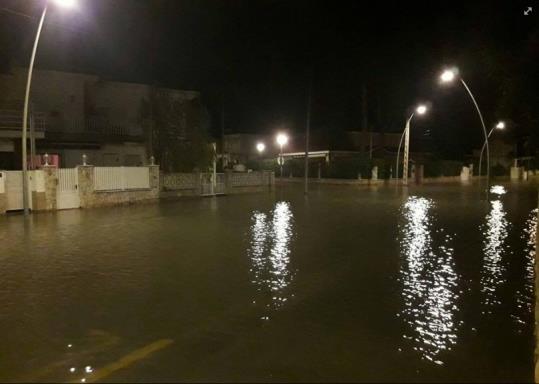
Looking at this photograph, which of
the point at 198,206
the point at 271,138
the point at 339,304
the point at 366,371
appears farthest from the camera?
the point at 271,138

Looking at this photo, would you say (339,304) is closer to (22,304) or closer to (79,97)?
(22,304)

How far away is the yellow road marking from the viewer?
187 inches

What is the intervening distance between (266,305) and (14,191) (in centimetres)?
1576

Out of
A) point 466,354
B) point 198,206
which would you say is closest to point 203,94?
point 198,206

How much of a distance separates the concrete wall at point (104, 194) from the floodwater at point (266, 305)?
24.1 feet

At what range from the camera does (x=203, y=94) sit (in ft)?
177

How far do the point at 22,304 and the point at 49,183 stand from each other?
14.3m

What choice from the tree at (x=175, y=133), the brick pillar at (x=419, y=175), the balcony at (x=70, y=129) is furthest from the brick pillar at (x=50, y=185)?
the brick pillar at (x=419, y=175)

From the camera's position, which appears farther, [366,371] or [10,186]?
[10,186]

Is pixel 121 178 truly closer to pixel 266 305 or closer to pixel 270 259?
pixel 270 259

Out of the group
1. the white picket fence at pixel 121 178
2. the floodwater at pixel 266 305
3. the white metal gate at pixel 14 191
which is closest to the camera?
the floodwater at pixel 266 305

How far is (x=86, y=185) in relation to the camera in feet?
71.0

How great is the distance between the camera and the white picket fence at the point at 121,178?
2236 cm

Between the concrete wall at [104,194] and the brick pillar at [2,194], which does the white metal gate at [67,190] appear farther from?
the brick pillar at [2,194]
